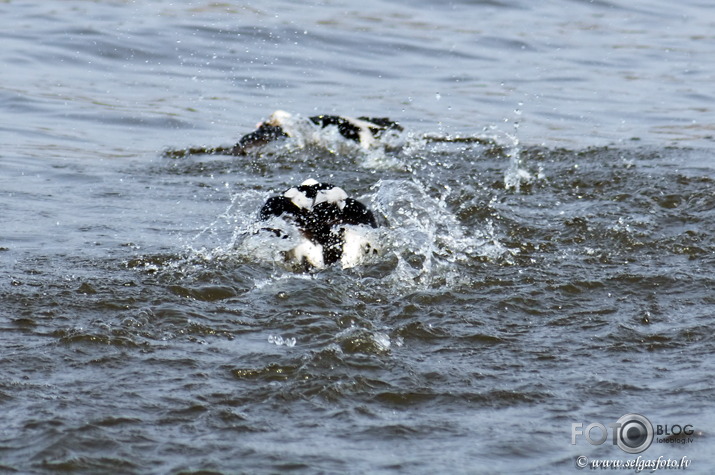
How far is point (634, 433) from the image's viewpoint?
361 cm

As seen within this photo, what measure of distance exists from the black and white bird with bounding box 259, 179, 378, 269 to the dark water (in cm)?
11

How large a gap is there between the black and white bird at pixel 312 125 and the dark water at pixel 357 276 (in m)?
0.14

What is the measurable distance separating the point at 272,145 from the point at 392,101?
288 cm

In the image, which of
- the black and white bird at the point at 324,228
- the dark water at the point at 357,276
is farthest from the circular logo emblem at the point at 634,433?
A: the black and white bird at the point at 324,228

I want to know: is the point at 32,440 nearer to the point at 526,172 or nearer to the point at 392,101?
the point at 526,172

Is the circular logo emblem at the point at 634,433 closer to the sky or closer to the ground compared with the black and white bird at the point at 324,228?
closer to the ground

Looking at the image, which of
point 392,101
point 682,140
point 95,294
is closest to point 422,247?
point 95,294

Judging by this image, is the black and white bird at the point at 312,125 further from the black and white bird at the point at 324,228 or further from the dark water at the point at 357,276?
the black and white bird at the point at 324,228

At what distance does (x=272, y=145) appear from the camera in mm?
8570

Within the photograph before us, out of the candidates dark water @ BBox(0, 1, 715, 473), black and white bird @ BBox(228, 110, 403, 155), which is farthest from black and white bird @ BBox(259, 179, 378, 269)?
black and white bird @ BBox(228, 110, 403, 155)

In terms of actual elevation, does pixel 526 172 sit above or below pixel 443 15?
below

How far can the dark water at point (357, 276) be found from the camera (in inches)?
141

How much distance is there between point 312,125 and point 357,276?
3854 mm

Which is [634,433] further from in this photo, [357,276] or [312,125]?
[312,125]
